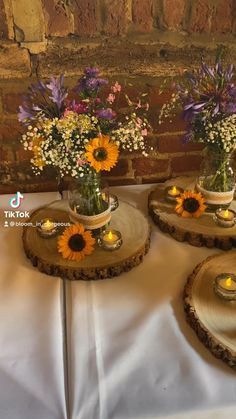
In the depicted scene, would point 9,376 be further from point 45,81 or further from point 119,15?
point 119,15

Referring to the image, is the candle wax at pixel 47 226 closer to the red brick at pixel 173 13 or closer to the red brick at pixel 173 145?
the red brick at pixel 173 145

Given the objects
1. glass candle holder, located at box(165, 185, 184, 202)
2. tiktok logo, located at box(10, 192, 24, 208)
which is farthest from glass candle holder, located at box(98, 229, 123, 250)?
tiktok logo, located at box(10, 192, 24, 208)

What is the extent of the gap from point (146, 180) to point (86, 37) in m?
0.51

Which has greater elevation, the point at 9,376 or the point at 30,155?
the point at 30,155

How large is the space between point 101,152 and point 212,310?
A: 43 centimetres

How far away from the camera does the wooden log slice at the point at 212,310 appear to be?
2.79 ft

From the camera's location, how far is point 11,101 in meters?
1.30

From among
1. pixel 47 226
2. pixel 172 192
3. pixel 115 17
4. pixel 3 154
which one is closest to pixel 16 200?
pixel 3 154

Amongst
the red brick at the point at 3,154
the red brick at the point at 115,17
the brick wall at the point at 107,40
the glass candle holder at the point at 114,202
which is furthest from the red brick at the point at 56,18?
the glass candle holder at the point at 114,202

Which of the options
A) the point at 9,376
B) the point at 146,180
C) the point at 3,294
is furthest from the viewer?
the point at 146,180

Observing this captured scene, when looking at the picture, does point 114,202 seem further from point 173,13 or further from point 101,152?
point 173,13

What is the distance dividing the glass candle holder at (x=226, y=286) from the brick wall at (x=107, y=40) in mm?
621

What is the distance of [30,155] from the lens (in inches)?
54.8

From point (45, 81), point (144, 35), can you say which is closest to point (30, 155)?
point (45, 81)
